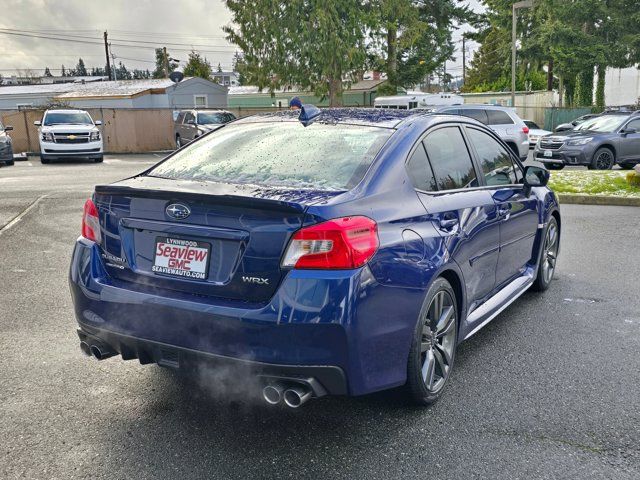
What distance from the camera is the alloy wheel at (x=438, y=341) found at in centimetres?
356

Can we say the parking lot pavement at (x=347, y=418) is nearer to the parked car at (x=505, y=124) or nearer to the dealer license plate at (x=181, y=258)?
the dealer license plate at (x=181, y=258)

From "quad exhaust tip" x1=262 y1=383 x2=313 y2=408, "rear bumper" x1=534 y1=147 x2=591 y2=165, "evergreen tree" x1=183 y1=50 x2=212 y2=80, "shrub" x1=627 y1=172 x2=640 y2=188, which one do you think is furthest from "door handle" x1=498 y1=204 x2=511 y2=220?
"evergreen tree" x1=183 y1=50 x2=212 y2=80

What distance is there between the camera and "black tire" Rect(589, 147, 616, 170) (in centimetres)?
1731

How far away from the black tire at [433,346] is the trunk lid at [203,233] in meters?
0.86

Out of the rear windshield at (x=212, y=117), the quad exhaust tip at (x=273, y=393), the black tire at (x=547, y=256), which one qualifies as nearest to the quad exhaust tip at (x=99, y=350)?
the quad exhaust tip at (x=273, y=393)

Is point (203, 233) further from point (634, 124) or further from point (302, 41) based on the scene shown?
point (302, 41)

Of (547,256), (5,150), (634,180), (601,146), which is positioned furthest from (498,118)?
(5,150)

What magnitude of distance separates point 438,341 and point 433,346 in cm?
7

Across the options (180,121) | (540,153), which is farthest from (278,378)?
(180,121)

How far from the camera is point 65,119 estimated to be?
22172mm

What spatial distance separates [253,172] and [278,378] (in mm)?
1196

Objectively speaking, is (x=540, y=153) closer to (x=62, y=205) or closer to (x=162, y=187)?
(x=62, y=205)

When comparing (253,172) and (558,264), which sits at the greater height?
(253,172)

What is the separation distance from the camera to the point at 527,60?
45.2 meters
